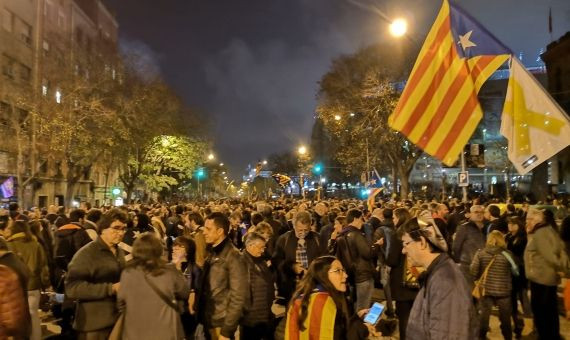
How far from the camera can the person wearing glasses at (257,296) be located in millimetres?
5609

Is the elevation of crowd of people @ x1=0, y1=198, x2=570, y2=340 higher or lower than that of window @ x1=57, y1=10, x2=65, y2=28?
lower

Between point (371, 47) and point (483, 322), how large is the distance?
94.9 feet

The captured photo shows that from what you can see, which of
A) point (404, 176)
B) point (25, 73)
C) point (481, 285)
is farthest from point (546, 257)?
point (25, 73)

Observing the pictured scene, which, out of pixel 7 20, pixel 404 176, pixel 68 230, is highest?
pixel 7 20

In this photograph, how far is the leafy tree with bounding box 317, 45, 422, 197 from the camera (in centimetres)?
3111

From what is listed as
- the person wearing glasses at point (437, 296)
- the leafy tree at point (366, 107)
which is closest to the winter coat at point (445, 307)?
the person wearing glasses at point (437, 296)

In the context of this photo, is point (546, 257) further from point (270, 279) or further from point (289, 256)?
point (270, 279)

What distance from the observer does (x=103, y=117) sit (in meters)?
31.8

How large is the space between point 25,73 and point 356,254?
3861cm

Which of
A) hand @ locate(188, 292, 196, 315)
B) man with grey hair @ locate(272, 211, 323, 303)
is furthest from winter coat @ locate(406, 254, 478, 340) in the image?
man with grey hair @ locate(272, 211, 323, 303)

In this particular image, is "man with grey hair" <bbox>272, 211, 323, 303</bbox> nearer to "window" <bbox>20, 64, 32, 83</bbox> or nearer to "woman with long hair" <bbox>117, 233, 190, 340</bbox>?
"woman with long hair" <bbox>117, 233, 190, 340</bbox>

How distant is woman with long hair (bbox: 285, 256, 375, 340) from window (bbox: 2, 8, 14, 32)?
39179 mm

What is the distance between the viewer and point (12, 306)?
13.7 ft

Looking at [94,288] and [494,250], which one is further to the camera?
[494,250]
